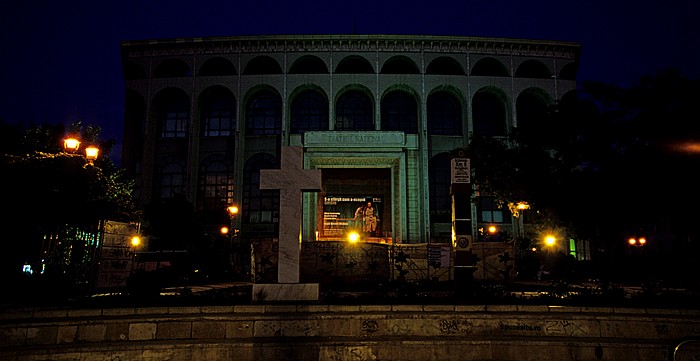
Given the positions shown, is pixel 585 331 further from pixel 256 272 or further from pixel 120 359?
pixel 256 272

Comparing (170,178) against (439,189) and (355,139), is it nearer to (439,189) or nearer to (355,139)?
(355,139)

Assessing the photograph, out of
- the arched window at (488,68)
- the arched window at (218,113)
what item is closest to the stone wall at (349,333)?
the arched window at (218,113)

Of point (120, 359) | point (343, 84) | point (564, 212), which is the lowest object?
point (120, 359)

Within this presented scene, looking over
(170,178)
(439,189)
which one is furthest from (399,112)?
(170,178)

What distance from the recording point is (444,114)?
3591 centimetres

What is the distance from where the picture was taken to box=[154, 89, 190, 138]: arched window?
36156mm

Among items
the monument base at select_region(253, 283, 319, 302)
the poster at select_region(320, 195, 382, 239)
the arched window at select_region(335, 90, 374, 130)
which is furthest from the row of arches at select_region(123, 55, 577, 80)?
the monument base at select_region(253, 283, 319, 302)

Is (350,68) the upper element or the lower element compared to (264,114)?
upper

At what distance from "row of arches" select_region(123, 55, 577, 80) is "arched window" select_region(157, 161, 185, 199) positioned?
673cm

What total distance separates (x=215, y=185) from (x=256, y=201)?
10.9 feet

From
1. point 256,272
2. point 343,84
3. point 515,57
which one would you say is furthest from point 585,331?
point 515,57

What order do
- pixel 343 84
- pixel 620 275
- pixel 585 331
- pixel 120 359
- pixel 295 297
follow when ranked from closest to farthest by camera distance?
pixel 120 359
pixel 585 331
pixel 295 297
pixel 620 275
pixel 343 84

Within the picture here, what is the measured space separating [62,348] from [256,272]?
30.7 feet

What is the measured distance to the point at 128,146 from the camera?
119 ft
